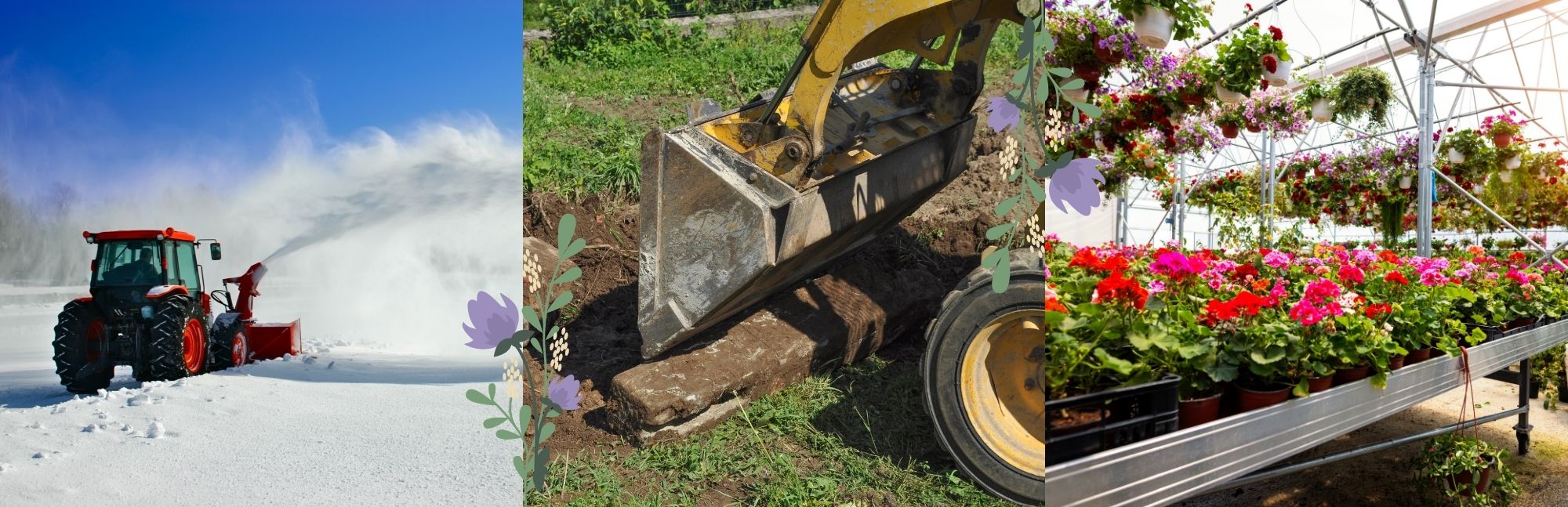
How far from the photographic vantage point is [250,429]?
10.8 feet

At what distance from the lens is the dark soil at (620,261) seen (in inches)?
76.5

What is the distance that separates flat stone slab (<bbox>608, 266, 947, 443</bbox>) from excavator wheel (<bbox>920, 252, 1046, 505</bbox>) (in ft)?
0.45

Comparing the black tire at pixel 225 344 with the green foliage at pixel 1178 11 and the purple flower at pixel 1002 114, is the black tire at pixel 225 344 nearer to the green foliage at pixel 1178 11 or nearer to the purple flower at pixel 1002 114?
the purple flower at pixel 1002 114

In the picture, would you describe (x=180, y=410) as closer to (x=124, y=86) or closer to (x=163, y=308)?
(x=163, y=308)

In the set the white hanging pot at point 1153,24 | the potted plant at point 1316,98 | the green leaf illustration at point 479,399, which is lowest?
the green leaf illustration at point 479,399

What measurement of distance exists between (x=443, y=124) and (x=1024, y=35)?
2.12 meters

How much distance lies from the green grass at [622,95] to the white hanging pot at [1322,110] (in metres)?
1.77

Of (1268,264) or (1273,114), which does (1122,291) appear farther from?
(1273,114)

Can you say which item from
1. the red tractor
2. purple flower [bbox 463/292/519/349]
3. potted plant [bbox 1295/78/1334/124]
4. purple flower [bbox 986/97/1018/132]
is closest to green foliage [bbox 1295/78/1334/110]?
potted plant [bbox 1295/78/1334/124]

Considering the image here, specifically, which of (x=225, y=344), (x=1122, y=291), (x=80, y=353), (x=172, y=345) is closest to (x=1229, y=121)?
(x=1122, y=291)

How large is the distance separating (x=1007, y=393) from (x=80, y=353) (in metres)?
3.75

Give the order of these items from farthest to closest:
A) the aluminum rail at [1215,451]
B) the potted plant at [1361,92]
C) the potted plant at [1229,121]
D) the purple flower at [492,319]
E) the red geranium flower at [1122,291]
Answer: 1. the potted plant at [1361,92]
2. the potted plant at [1229,121]
3. the purple flower at [492,319]
4. the red geranium flower at [1122,291]
5. the aluminum rail at [1215,451]

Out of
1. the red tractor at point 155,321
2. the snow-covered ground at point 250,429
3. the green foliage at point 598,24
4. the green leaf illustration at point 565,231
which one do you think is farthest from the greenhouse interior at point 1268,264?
the red tractor at point 155,321

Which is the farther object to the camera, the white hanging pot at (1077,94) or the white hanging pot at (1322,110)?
the white hanging pot at (1322,110)
